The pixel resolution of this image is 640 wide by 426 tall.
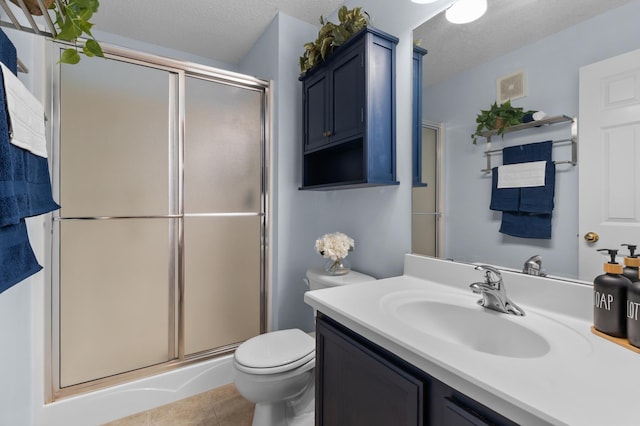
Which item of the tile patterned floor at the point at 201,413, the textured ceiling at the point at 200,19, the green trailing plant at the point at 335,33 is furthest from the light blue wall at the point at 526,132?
the tile patterned floor at the point at 201,413

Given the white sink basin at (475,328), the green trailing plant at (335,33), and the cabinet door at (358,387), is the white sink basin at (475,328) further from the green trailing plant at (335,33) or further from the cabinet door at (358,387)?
the green trailing plant at (335,33)

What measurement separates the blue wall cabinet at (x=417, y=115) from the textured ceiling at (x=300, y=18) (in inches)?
1.6

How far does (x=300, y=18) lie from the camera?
6.72 ft

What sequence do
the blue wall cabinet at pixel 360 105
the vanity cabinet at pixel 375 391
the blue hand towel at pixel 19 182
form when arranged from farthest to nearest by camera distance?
the blue wall cabinet at pixel 360 105 → the blue hand towel at pixel 19 182 → the vanity cabinet at pixel 375 391

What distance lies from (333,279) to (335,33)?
1.32 m

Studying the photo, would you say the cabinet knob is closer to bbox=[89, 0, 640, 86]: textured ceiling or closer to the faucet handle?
the faucet handle

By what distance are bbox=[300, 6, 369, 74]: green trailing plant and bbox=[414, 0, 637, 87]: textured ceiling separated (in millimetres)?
321

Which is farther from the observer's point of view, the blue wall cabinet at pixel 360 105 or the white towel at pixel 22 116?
the blue wall cabinet at pixel 360 105

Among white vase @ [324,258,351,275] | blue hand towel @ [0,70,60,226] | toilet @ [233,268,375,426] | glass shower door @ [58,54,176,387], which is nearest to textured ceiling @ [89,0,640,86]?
glass shower door @ [58,54,176,387]

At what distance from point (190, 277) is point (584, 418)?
6.15 ft

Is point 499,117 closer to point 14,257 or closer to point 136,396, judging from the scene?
point 14,257

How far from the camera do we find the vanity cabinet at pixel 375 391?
639 mm

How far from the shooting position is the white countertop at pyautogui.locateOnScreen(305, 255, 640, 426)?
50 cm

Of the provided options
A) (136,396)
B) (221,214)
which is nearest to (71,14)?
(221,214)
